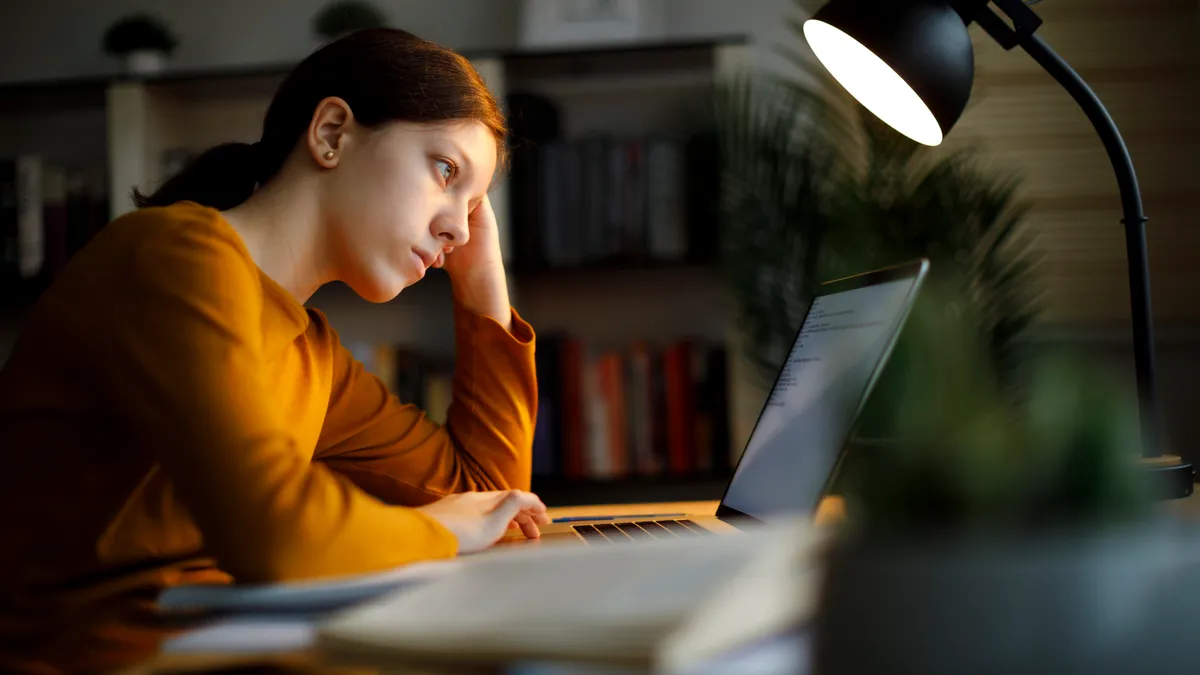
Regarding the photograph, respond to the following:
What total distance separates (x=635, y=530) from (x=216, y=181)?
60 cm

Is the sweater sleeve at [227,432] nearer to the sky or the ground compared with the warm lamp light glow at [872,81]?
nearer to the ground

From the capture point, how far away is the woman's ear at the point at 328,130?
1007mm

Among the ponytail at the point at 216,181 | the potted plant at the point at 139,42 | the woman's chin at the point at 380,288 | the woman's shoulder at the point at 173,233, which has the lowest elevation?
the woman's chin at the point at 380,288

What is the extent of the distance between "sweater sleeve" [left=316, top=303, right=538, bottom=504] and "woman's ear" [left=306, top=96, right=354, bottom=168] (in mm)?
287

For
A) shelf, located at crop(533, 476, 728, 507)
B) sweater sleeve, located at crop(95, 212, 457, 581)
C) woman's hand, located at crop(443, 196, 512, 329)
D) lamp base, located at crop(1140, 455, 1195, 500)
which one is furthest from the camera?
shelf, located at crop(533, 476, 728, 507)

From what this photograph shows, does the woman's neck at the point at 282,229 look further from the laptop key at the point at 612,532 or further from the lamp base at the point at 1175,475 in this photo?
the lamp base at the point at 1175,475

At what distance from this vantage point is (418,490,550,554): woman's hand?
0.78 meters

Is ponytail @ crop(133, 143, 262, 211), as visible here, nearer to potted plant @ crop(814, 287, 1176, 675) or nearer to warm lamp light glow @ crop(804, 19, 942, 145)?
warm lamp light glow @ crop(804, 19, 942, 145)

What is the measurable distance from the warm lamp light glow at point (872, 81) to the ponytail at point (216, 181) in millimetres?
672

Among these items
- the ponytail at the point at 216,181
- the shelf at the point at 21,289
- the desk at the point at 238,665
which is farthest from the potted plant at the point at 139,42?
the desk at the point at 238,665

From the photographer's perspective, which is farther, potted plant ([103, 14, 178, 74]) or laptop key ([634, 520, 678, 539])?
potted plant ([103, 14, 178, 74])

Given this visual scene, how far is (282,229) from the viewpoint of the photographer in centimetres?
101

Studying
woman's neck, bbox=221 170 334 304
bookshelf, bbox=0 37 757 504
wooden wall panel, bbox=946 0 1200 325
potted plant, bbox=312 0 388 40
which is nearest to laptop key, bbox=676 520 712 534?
woman's neck, bbox=221 170 334 304

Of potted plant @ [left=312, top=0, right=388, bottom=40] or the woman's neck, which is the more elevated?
potted plant @ [left=312, top=0, right=388, bottom=40]
